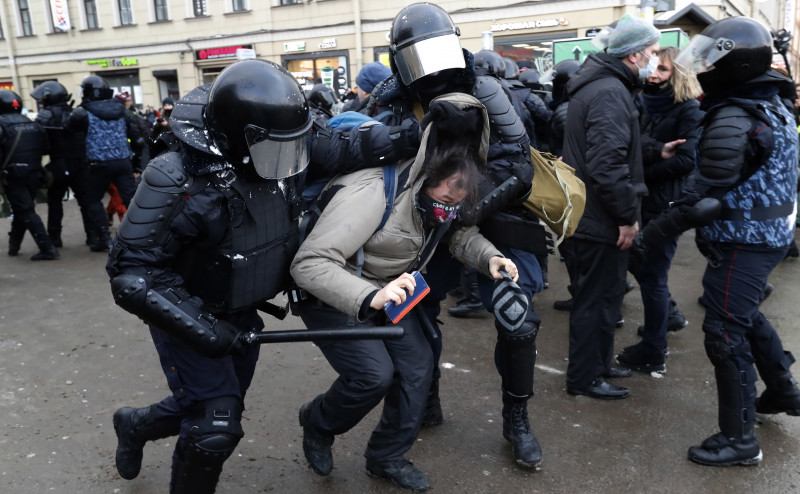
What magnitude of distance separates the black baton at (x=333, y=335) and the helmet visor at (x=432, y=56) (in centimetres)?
113

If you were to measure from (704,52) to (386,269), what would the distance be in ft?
5.64

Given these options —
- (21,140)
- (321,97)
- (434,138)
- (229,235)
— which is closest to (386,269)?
(434,138)

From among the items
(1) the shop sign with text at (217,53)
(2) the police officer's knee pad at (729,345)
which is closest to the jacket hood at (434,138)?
(2) the police officer's knee pad at (729,345)

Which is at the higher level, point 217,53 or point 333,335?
point 333,335

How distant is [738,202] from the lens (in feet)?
9.62

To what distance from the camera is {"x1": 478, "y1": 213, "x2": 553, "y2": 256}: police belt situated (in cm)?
296

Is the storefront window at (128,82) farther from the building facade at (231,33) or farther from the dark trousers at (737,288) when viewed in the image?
the dark trousers at (737,288)

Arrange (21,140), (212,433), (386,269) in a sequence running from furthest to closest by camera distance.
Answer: (21,140) → (386,269) → (212,433)

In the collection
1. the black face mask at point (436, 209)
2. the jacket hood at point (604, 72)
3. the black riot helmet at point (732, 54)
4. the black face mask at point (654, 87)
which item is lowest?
the black face mask at point (436, 209)

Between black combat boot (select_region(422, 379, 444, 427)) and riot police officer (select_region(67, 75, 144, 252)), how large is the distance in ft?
17.6

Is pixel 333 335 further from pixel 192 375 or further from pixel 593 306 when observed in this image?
pixel 593 306

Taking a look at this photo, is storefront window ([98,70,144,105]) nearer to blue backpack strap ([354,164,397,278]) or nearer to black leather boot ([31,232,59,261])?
black leather boot ([31,232,59,261])

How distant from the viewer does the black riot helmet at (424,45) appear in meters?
2.76

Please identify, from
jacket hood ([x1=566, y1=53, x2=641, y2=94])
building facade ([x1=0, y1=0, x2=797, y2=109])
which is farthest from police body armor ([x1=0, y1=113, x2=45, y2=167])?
building facade ([x1=0, y1=0, x2=797, y2=109])
